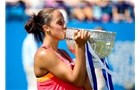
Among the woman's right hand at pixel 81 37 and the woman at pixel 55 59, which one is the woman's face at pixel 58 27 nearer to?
the woman at pixel 55 59

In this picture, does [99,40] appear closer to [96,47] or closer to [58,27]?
[96,47]

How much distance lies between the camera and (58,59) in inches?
67.0

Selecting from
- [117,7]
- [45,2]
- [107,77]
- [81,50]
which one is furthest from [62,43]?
[81,50]

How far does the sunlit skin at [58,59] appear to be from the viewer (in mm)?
1622

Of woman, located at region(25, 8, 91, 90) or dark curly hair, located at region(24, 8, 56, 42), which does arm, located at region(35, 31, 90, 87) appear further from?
dark curly hair, located at region(24, 8, 56, 42)

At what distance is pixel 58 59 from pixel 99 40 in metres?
0.23

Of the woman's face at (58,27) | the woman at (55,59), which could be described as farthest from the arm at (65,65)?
the woman's face at (58,27)

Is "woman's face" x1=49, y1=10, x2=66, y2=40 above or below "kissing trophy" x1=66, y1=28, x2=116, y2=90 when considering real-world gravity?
above

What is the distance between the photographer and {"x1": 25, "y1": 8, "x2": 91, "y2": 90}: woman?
64.1 inches

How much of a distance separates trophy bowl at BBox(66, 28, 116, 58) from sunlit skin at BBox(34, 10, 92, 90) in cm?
5

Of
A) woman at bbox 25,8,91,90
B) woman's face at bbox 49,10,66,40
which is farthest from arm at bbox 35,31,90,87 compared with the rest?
woman's face at bbox 49,10,66,40

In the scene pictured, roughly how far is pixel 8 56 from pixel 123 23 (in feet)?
5.18

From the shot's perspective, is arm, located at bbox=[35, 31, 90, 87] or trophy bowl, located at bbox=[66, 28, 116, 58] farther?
trophy bowl, located at bbox=[66, 28, 116, 58]

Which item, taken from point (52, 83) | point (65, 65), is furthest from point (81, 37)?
point (52, 83)
